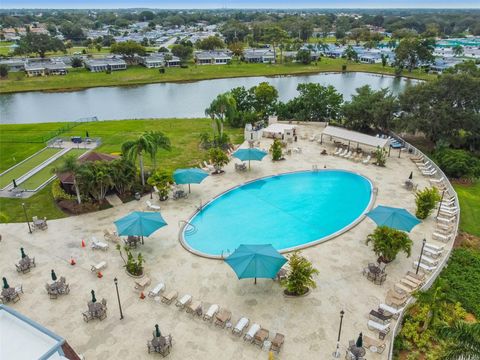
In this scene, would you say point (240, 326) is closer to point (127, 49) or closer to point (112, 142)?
point (112, 142)

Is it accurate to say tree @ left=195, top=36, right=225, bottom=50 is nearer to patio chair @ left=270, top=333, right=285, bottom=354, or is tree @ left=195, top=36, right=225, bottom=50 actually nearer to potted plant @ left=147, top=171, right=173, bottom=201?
potted plant @ left=147, top=171, right=173, bottom=201

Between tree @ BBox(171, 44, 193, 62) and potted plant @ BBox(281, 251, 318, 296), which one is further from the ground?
tree @ BBox(171, 44, 193, 62)

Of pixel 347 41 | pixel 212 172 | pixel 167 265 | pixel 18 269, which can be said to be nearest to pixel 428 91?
pixel 212 172

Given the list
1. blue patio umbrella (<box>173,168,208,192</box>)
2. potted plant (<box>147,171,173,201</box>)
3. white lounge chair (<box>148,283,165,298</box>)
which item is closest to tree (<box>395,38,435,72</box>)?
blue patio umbrella (<box>173,168,208,192</box>)

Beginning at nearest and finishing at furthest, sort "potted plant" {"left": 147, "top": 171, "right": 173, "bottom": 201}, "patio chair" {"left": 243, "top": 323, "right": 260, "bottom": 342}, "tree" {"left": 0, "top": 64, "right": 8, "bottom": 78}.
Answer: "patio chair" {"left": 243, "top": 323, "right": 260, "bottom": 342}
"potted plant" {"left": 147, "top": 171, "right": 173, "bottom": 201}
"tree" {"left": 0, "top": 64, "right": 8, "bottom": 78}

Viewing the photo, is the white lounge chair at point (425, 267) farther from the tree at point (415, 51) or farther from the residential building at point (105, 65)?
the residential building at point (105, 65)

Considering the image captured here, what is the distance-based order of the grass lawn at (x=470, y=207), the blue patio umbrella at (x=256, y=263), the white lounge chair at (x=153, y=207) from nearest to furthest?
the blue patio umbrella at (x=256, y=263)
the grass lawn at (x=470, y=207)
the white lounge chair at (x=153, y=207)

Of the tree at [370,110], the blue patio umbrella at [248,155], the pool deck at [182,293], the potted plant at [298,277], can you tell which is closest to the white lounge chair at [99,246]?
the pool deck at [182,293]
